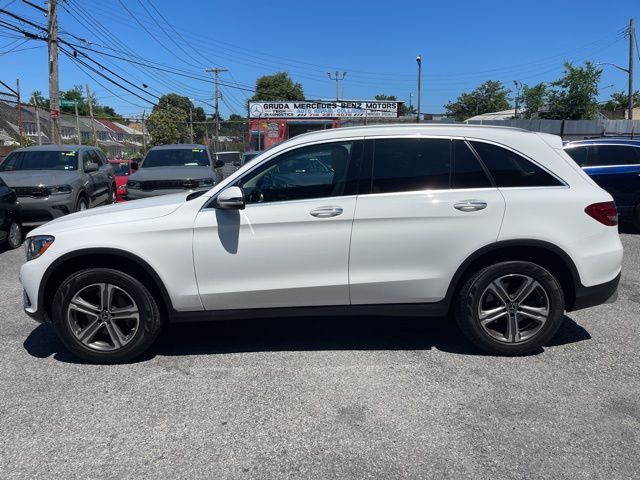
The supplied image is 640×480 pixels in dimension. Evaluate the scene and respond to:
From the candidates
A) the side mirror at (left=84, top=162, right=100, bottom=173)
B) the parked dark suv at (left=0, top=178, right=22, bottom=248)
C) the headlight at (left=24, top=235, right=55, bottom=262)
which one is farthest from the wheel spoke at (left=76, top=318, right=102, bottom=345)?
the side mirror at (left=84, top=162, right=100, bottom=173)

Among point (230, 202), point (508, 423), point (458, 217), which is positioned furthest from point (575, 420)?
point (230, 202)

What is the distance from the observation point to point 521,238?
4.14 m

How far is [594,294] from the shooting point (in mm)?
4285

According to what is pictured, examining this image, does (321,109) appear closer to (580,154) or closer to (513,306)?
(580,154)

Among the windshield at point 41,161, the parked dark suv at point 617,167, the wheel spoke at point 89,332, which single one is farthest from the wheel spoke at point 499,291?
the windshield at point 41,161

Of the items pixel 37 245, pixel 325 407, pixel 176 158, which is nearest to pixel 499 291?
pixel 325 407

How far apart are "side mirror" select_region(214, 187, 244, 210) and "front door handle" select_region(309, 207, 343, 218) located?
54cm

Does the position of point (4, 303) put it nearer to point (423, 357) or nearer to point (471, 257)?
point (423, 357)

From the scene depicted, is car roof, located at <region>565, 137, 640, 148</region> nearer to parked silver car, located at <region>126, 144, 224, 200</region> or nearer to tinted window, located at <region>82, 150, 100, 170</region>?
parked silver car, located at <region>126, 144, 224, 200</region>

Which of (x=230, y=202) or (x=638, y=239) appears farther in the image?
(x=638, y=239)

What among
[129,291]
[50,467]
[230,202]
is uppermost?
[230,202]

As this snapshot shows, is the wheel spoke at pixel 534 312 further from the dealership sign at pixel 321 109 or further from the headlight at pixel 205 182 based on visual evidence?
the dealership sign at pixel 321 109

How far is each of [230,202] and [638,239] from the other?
8.49m

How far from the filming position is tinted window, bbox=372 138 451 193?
423 cm
